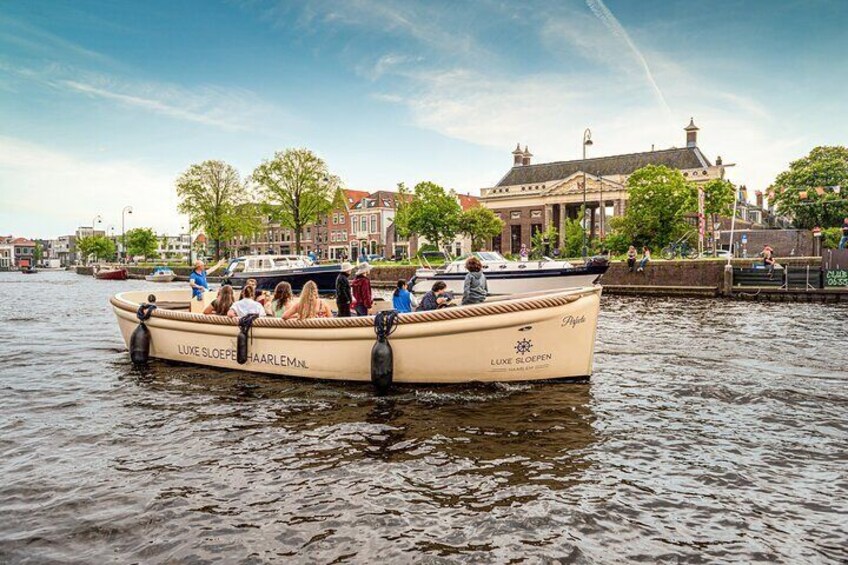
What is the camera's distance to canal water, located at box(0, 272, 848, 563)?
465 centimetres

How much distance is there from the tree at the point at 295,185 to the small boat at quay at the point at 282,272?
33513 millimetres

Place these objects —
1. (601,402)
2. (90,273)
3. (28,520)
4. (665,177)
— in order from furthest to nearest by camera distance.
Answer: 1. (90,273)
2. (665,177)
3. (601,402)
4. (28,520)

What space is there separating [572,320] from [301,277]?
2474cm

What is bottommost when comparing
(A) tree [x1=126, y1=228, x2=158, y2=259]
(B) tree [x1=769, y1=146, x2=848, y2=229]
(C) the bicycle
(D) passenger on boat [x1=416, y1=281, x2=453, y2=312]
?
(D) passenger on boat [x1=416, y1=281, x2=453, y2=312]

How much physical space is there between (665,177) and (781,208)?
19795 millimetres

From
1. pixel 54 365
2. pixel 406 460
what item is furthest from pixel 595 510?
pixel 54 365

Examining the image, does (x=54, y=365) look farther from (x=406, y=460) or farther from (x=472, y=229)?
(x=472, y=229)

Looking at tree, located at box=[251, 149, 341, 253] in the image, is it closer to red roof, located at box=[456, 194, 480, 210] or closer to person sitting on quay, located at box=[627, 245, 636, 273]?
red roof, located at box=[456, 194, 480, 210]

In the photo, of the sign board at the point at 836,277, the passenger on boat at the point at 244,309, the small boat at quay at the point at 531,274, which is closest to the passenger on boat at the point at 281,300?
the passenger on boat at the point at 244,309

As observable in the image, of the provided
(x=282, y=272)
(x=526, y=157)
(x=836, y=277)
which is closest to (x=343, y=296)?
(x=282, y=272)

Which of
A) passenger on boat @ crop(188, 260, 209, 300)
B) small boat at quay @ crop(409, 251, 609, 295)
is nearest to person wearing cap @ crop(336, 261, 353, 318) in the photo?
passenger on boat @ crop(188, 260, 209, 300)

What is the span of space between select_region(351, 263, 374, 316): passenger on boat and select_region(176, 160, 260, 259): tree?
6788 centimetres

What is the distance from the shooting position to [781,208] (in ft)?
199

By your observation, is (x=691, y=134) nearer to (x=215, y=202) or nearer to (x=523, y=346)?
(x=215, y=202)
